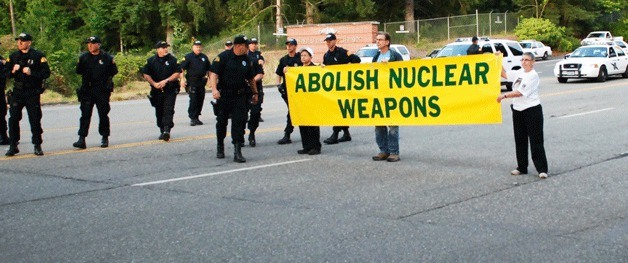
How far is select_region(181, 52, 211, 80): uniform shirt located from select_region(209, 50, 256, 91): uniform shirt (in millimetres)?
6402

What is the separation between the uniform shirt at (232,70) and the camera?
12469 millimetres

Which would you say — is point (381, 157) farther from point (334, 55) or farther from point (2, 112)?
point (2, 112)

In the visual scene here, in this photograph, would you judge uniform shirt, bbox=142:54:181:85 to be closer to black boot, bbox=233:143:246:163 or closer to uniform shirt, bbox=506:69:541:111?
black boot, bbox=233:143:246:163

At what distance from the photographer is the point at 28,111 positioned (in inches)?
521

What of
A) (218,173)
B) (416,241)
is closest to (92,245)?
(416,241)

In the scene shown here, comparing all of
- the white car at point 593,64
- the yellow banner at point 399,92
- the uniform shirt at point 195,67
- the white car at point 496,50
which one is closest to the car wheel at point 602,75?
the white car at point 593,64

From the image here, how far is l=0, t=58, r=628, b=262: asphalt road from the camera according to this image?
7121 mm

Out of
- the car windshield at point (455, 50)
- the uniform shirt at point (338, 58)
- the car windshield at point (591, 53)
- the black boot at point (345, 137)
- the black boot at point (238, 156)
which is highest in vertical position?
the uniform shirt at point (338, 58)

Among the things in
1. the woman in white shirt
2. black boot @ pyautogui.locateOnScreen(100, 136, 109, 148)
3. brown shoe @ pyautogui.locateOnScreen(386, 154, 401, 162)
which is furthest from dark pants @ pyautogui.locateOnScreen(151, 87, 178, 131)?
the woman in white shirt

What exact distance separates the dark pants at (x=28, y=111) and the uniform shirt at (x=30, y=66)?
0.15 metres

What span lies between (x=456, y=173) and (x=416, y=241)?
389 centimetres

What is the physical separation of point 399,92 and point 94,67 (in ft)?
16.9

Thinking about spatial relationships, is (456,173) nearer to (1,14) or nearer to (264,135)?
(264,135)

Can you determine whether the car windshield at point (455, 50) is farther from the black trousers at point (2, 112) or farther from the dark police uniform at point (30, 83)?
the dark police uniform at point (30, 83)
